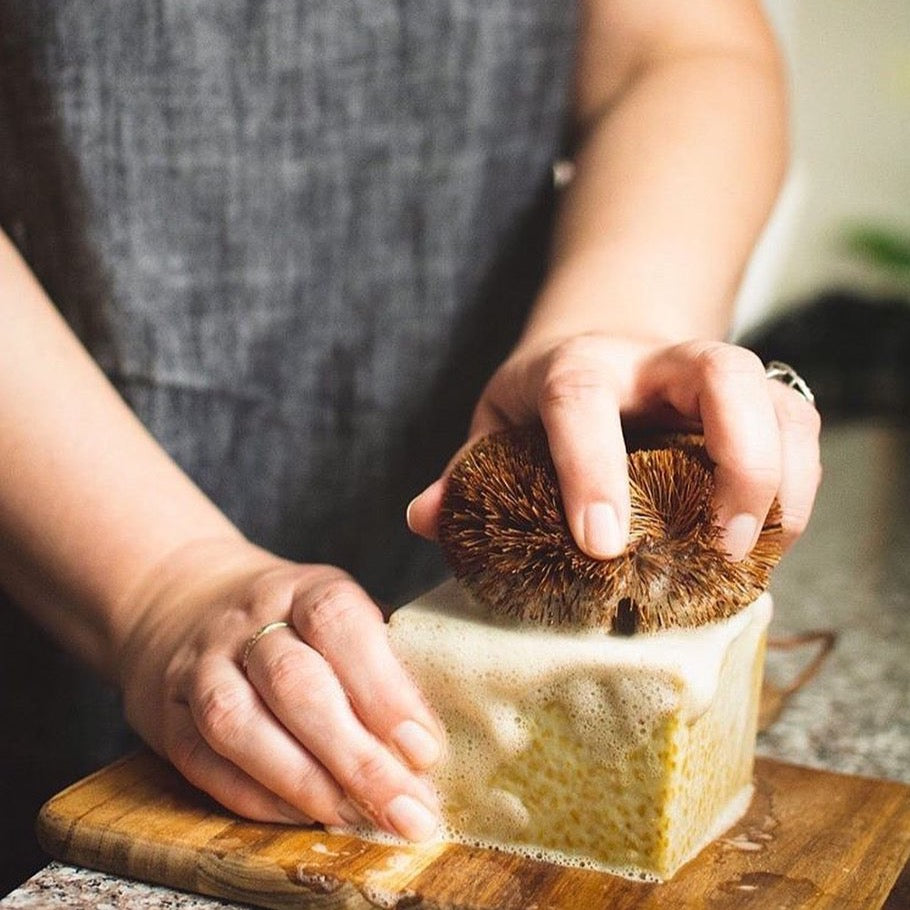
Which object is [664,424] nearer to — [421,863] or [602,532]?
[602,532]

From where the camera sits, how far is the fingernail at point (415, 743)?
0.64 meters

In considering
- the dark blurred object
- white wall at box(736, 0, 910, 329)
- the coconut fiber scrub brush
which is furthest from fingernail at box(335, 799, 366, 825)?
white wall at box(736, 0, 910, 329)

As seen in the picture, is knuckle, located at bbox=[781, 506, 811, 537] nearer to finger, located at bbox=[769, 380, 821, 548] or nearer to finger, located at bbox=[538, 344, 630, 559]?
finger, located at bbox=[769, 380, 821, 548]

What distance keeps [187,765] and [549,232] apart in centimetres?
60

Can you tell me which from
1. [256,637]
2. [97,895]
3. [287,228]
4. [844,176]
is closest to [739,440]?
[256,637]

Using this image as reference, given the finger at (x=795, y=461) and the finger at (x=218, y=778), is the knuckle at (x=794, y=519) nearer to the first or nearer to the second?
the finger at (x=795, y=461)

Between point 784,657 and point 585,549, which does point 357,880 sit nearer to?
point 585,549

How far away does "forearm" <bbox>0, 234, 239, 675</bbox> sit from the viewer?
761mm

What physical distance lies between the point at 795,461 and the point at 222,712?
0.33 meters

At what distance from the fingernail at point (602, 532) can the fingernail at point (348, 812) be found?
172 mm

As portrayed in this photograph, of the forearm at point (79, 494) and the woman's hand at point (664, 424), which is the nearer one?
the woman's hand at point (664, 424)

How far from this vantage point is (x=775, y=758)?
0.81m

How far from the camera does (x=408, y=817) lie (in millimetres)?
626

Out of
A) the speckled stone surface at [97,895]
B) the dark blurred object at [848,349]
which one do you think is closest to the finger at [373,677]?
the speckled stone surface at [97,895]
